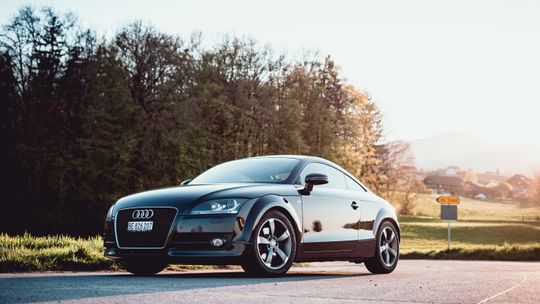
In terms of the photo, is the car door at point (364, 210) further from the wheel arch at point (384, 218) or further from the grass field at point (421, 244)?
the grass field at point (421, 244)

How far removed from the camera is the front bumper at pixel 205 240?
8.85 m

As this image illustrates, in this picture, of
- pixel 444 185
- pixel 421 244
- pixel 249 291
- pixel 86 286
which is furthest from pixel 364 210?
pixel 444 185

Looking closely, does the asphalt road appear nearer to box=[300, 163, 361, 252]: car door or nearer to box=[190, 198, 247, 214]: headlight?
box=[190, 198, 247, 214]: headlight

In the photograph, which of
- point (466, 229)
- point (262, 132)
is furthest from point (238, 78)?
point (466, 229)

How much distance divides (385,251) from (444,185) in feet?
535

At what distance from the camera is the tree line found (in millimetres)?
42656

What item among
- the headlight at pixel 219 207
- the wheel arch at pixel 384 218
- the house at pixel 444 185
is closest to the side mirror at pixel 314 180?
the headlight at pixel 219 207

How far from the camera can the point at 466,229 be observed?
233ft

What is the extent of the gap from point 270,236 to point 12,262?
3.37m

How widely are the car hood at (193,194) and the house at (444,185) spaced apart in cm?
16005

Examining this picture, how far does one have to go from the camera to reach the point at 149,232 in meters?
9.16

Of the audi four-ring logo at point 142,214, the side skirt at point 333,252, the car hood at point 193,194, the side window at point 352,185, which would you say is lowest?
the side skirt at point 333,252

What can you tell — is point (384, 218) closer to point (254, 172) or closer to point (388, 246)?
point (388, 246)

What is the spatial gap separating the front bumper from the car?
0.04 ft
